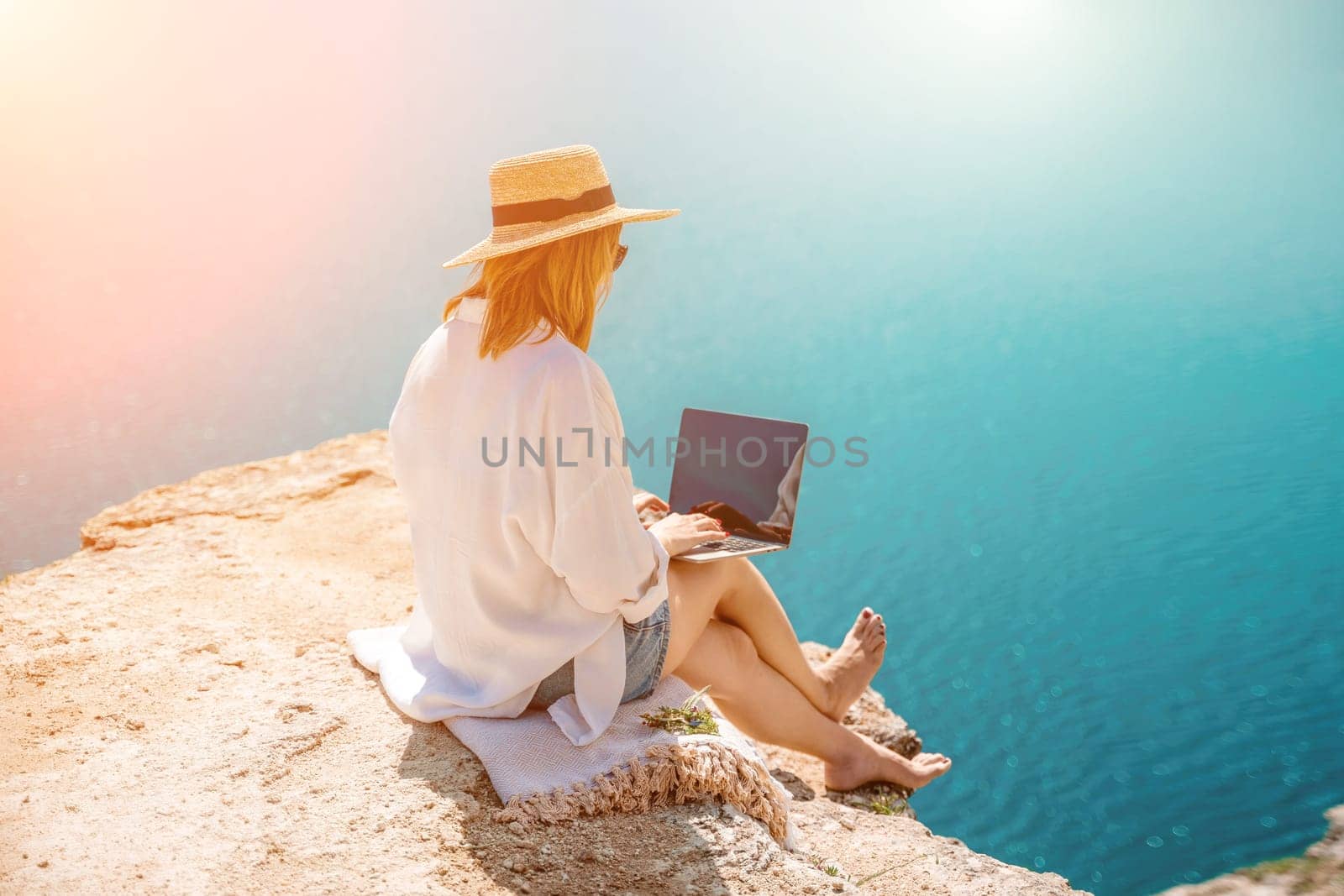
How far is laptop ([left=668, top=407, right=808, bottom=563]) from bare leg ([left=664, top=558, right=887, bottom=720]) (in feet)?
0.31

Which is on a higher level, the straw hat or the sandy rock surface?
the straw hat

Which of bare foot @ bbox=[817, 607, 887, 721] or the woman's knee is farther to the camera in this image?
bare foot @ bbox=[817, 607, 887, 721]

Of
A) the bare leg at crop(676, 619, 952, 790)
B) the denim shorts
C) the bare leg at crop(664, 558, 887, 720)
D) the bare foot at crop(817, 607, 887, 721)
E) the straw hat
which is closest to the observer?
the straw hat

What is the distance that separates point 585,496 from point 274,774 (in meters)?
0.90

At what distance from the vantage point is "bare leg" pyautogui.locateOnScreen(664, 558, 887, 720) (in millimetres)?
2014

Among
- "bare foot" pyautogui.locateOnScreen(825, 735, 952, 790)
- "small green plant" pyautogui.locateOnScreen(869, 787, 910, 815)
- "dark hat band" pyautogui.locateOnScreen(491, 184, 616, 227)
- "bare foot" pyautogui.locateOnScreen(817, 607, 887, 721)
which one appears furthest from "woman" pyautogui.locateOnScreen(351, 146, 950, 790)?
"small green plant" pyautogui.locateOnScreen(869, 787, 910, 815)

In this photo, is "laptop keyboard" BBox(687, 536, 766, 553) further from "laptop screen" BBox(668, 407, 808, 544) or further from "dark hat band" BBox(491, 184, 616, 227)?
"dark hat band" BBox(491, 184, 616, 227)

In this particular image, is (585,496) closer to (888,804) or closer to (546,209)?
(546,209)

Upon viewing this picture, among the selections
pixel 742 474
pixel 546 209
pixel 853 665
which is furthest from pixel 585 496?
pixel 853 665

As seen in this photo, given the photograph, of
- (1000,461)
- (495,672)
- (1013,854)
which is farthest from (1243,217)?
(495,672)

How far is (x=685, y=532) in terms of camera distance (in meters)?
1.99

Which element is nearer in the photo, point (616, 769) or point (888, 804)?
point (616, 769)

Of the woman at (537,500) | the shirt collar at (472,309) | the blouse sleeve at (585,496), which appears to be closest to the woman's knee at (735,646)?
the woman at (537,500)

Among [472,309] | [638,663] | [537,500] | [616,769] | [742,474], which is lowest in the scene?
[616,769]
